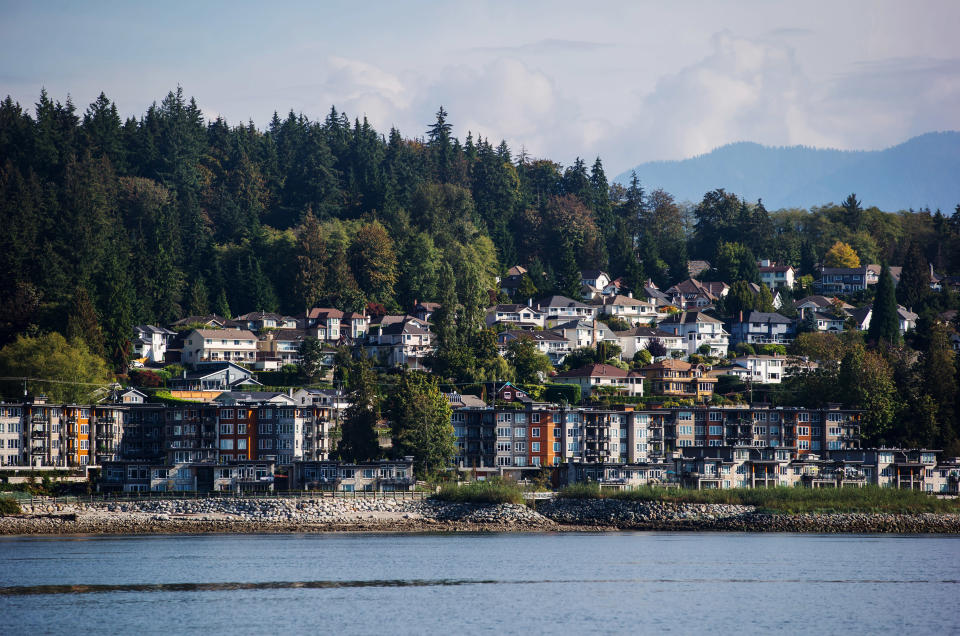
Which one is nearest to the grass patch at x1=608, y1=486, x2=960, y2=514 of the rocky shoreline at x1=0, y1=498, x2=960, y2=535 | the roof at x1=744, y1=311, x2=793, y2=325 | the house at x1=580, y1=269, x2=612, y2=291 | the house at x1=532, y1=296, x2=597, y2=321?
the rocky shoreline at x1=0, y1=498, x2=960, y2=535

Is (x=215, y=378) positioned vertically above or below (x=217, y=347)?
below

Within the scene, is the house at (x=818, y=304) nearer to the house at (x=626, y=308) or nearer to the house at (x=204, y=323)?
the house at (x=626, y=308)

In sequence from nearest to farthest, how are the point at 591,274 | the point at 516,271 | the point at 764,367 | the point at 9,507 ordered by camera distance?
1. the point at 9,507
2. the point at 764,367
3. the point at 591,274
4. the point at 516,271

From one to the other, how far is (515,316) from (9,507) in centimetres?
6343

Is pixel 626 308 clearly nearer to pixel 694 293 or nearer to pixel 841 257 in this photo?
pixel 694 293

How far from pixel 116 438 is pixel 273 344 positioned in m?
27.2

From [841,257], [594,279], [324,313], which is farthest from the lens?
[841,257]

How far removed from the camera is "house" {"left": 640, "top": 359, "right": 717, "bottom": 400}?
110 m

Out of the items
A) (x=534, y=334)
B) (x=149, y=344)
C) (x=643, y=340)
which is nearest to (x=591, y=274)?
(x=643, y=340)

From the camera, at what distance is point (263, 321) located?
11788cm

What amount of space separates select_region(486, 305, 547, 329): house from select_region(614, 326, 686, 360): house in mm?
8269

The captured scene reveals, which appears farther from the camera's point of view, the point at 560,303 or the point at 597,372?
the point at 560,303

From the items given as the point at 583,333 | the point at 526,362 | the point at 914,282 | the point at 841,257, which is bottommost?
the point at 526,362

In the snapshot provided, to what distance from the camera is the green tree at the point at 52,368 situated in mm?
90000
